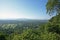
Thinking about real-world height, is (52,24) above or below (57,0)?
below

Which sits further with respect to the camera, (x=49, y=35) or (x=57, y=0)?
(x=57, y=0)

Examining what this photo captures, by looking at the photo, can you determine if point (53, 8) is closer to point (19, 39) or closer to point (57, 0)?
point (57, 0)

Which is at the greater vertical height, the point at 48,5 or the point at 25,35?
the point at 48,5

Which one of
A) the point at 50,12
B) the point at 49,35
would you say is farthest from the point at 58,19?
the point at 49,35

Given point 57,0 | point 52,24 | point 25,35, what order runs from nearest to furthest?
point 25,35, point 57,0, point 52,24

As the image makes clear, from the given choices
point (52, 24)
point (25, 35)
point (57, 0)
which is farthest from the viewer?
point (52, 24)

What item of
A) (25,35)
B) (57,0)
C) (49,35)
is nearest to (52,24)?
(57,0)

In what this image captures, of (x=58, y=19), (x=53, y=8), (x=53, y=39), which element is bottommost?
(x=53, y=39)

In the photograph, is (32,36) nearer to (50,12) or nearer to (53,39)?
(53,39)

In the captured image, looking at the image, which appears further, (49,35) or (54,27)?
(54,27)
